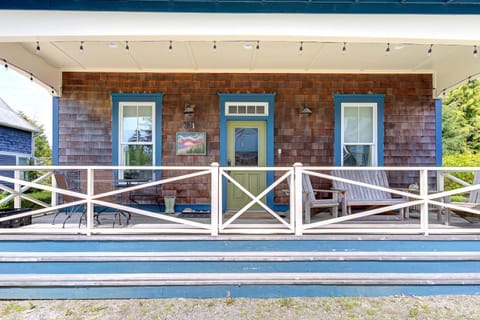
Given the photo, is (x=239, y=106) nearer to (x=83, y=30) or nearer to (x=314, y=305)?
(x=83, y=30)

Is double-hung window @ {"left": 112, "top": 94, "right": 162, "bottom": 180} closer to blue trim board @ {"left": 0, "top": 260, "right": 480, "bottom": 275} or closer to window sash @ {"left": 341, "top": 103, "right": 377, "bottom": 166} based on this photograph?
blue trim board @ {"left": 0, "top": 260, "right": 480, "bottom": 275}

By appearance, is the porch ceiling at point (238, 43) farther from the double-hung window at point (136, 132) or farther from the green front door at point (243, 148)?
the green front door at point (243, 148)

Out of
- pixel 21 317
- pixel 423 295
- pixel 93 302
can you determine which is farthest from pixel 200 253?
pixel 423 295

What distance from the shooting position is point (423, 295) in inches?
145

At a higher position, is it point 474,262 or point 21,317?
point 474,262

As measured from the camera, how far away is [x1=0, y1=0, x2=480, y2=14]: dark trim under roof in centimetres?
365

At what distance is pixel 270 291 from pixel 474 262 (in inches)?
94.3

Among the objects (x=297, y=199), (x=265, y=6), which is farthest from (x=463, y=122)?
(x=265, y=6)

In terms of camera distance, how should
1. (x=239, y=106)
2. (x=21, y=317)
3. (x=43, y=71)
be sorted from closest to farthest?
1. (x=21, y=317)
2. (x=43, y=71)
3. (x=239, y=106)

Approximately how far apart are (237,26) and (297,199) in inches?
85.4

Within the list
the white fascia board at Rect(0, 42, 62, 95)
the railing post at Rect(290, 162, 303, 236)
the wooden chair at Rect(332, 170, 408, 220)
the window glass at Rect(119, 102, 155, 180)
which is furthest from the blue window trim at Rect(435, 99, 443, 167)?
the white fascia board at Rect(0, 42, 62, 95)

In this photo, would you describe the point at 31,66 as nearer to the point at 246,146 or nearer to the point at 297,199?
the point at 246,146

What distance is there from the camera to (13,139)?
45.9 ft

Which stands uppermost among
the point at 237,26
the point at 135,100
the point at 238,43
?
the point at 238,43
